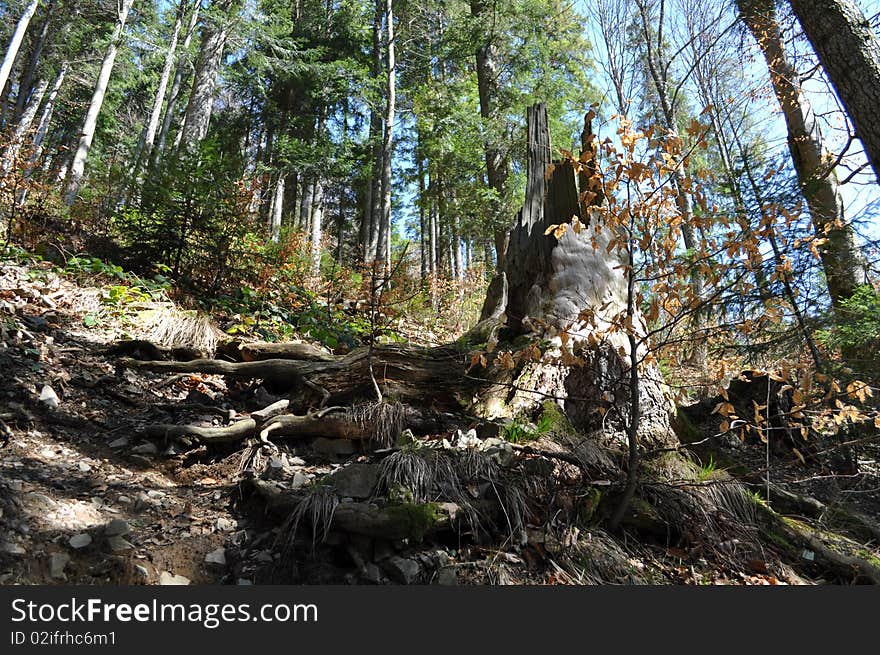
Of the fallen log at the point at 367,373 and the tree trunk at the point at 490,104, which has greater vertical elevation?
the tree trunk at the point at 490,104

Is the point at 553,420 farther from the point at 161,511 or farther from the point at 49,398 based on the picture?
the point at 49,398

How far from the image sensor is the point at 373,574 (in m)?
2.55

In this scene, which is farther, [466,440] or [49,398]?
[49,398]

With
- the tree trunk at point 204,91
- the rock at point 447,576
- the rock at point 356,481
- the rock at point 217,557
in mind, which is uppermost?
the tree trunk at point 204,91

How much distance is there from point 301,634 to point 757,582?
8.37ft

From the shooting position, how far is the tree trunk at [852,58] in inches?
A: 148

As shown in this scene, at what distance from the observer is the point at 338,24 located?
18297 mm

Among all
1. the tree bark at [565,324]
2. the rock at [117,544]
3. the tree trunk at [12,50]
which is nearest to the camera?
the rock at [117,544]

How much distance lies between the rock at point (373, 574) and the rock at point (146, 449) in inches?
80.8

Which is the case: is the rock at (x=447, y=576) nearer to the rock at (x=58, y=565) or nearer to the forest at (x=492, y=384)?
the forest at (x=492, y=384)

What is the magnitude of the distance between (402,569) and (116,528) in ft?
5.11

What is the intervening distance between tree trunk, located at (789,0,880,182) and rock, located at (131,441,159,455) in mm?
5874

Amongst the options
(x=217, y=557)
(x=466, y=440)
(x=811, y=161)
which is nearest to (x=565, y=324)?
(x=466, y=440)

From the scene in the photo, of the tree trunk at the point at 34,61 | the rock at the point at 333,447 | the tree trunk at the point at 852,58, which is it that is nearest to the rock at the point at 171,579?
the rock at the point at 333,447
